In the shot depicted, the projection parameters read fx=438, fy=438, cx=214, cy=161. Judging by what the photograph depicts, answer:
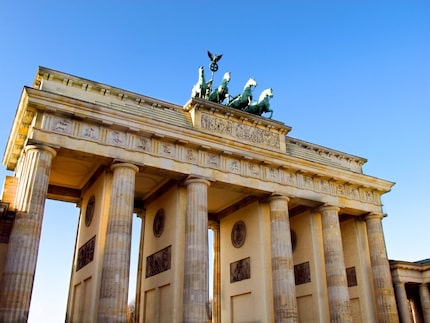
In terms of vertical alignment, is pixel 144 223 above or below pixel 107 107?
below

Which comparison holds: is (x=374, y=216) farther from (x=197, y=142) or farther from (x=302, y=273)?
(x=197, y=142)

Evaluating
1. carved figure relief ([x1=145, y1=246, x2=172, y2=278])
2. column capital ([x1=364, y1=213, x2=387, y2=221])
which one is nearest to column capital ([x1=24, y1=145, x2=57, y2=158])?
carved figure relief ([x1=145, y1=246, x2=172, y2=278])

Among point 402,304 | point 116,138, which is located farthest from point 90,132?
point 402,304

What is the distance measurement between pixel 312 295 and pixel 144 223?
35.0 feet

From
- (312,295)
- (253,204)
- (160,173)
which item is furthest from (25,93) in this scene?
(312,295)

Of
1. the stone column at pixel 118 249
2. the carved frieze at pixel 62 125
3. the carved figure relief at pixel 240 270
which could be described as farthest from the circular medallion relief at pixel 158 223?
the carved frieze at pixel 62 125

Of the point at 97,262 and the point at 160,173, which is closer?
the point at 97,262

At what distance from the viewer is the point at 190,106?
23719mm

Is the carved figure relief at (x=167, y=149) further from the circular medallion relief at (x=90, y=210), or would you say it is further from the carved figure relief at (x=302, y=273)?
the carved figure relief at (x=302, y=273)

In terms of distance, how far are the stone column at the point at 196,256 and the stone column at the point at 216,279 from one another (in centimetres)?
766

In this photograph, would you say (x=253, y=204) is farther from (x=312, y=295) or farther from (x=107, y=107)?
(x=107, y=107)

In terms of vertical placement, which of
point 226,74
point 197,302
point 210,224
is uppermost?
point 226,74

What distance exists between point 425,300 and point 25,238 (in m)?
24.8

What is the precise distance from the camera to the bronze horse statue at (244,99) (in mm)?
26438
